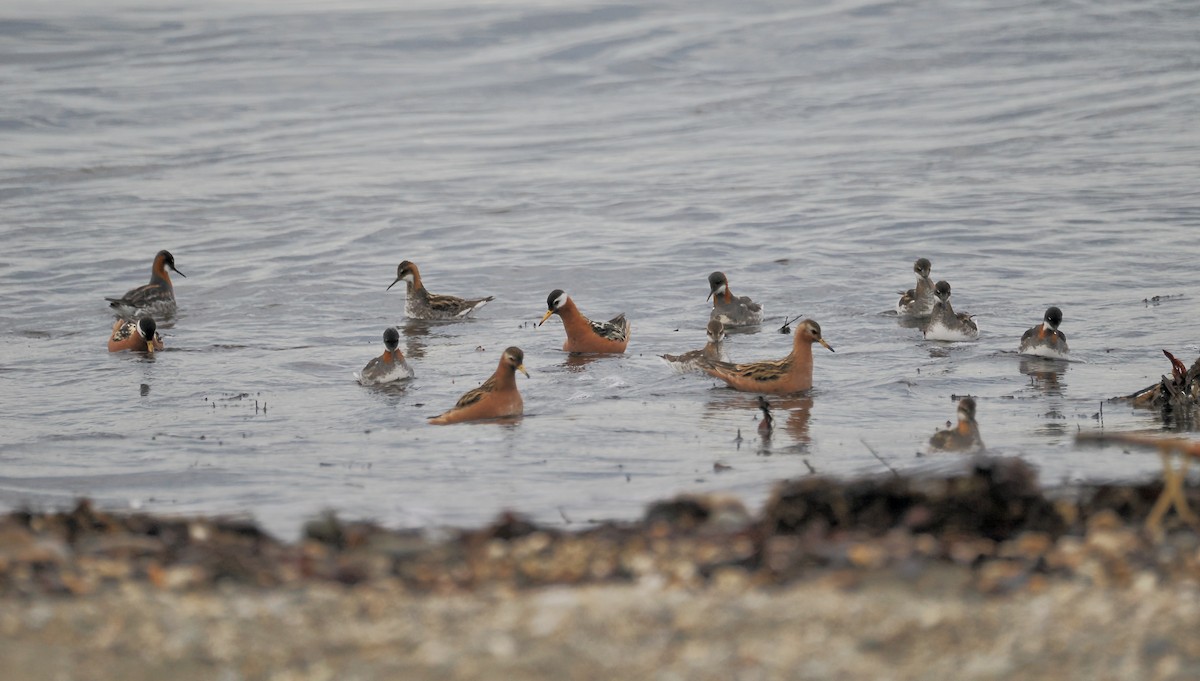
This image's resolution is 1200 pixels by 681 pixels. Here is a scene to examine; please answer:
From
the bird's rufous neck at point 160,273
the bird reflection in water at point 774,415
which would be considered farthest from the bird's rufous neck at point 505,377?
the bird's rufous neck at point 160,273

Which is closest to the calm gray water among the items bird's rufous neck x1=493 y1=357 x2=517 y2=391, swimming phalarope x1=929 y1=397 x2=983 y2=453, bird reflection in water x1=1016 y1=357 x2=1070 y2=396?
bird reflection in water x1=1016 y1=357 x2=1070 y2=396

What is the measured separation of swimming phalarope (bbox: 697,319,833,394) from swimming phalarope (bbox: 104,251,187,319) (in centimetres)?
735

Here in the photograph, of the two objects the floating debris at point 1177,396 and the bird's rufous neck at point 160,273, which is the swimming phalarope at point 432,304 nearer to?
the bird's rufous neck at point 160,273

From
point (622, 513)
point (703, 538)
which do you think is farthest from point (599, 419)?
point (703, 538)

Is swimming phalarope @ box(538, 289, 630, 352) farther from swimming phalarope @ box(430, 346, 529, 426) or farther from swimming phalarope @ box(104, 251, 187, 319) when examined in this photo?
swimming phalarope @ box(104, 251, 187, 319)

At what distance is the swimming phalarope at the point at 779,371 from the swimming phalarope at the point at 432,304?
4.85 m

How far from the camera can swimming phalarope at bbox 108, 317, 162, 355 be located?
1491 centimetres

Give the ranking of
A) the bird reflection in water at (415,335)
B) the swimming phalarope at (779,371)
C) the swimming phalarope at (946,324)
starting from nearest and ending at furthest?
the swimming phalarope at (779,371) → the swimming phalarope at (946,324) → the bird reflection in water at (415,335)

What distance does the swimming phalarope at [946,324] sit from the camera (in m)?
14.6

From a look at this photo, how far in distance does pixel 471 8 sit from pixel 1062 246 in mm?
29111

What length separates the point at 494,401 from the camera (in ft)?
38.6

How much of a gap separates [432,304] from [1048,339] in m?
7.29

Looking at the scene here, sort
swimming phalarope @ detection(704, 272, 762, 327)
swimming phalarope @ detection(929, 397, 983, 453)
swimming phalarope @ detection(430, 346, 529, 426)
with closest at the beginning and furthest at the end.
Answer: swimming phalarope @ detection(929, 397, 983, 453), swimming phalarope @ detection(430, 346, 529, 426), swimming phalarope @ detection(704, 272, 762, 327)

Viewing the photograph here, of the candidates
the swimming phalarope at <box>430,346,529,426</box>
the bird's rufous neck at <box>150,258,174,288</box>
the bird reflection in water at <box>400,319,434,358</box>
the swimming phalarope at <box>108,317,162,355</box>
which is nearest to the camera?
the swimming phalarope at <box>430,346,529,426</box>
